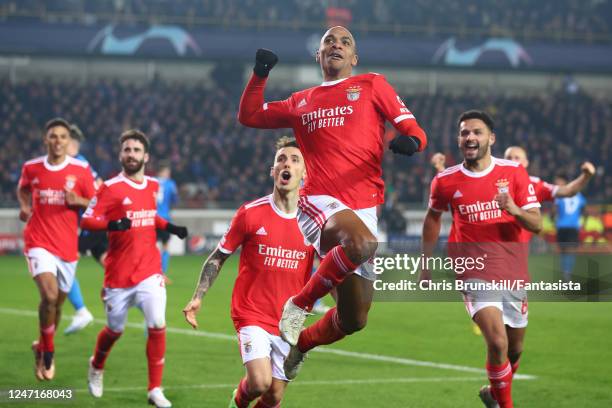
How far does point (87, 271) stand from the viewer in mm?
24484

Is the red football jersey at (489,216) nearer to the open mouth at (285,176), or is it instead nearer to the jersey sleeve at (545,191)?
the open mouth at (285,176)

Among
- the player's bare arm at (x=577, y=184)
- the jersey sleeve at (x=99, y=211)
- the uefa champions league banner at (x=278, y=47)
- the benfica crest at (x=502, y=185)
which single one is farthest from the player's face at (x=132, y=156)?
the uefa champions league banner at (x=278, y=47)

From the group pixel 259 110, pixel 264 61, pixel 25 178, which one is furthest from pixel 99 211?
pixel 264 61

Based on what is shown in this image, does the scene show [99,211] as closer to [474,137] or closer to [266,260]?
[266,260]

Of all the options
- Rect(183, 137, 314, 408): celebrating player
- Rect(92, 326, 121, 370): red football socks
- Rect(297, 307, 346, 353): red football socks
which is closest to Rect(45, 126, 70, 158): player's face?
Rect(92, 326, 121, 370): red football socks

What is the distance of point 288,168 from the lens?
24.8 feet

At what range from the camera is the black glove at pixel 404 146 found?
20.2ft

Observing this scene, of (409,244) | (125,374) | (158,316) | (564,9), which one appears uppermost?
(564,9)

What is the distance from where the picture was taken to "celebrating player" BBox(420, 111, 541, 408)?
832cm

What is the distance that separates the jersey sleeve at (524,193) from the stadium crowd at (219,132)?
20969 millimetres

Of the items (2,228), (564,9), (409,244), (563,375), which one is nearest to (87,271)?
(2,228)

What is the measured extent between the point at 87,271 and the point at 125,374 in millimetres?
13856

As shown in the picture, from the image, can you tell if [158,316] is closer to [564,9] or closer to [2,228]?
[2,228]

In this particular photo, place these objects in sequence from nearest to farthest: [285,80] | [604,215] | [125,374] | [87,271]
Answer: [125,374], [87,271], [604,215], [285,80]
